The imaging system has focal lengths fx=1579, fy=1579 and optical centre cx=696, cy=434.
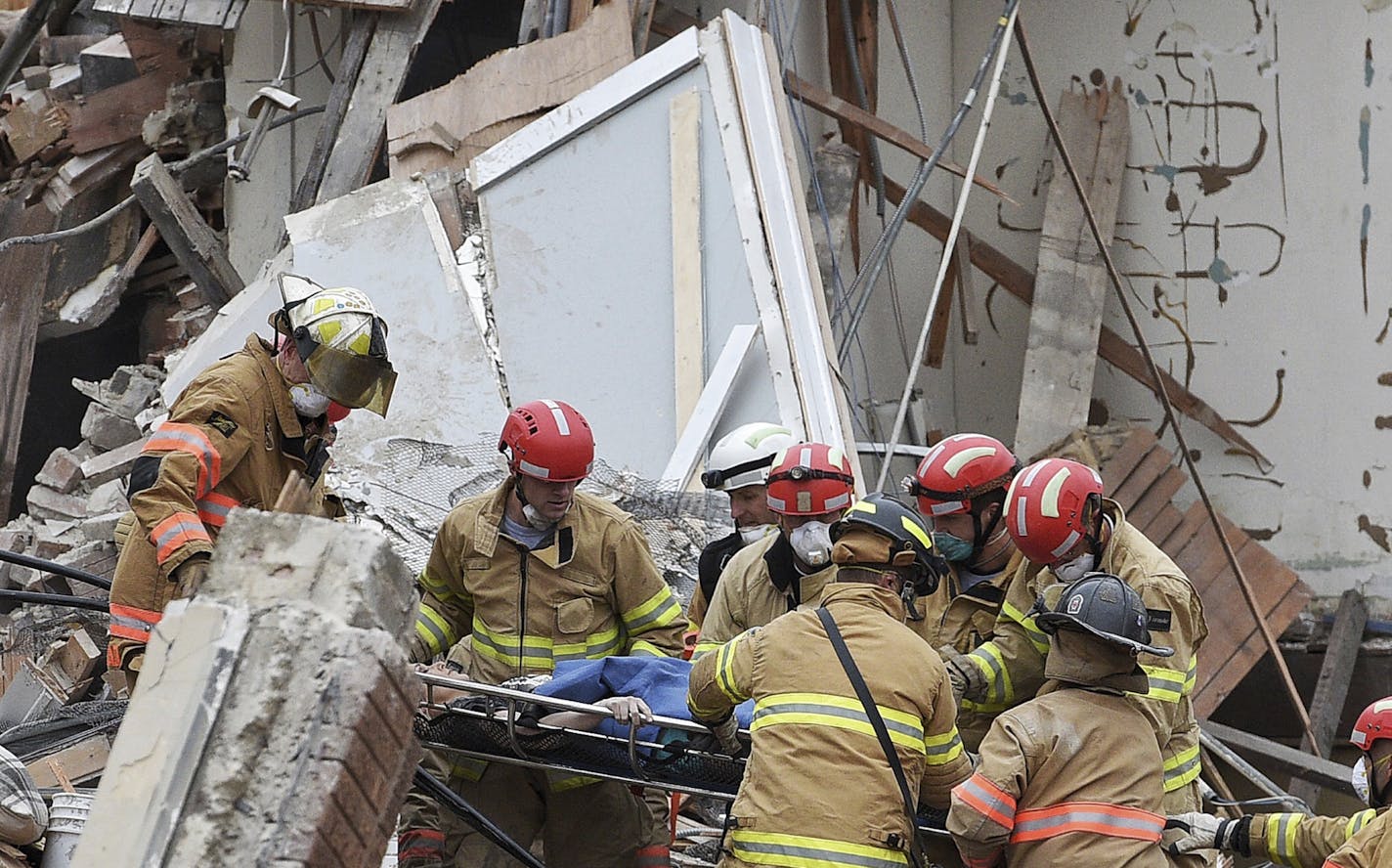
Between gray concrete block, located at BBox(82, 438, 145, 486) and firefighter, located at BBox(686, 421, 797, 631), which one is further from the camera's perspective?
gray concrete block, located at BBox(82, 438, 145, 486)

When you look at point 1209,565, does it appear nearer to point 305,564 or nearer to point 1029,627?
point 1029,627

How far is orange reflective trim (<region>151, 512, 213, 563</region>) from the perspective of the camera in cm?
445

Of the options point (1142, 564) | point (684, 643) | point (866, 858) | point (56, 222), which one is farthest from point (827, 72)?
point (866, 858)

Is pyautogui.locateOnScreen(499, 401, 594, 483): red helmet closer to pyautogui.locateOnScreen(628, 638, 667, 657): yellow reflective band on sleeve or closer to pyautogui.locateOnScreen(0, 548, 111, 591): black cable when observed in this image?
pyautogui.locateOnScreen(628, 638, 667, 657): yellow reflective band on sleeve

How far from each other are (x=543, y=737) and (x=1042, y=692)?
1370 millimetres

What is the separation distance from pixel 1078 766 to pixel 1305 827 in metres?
0.68

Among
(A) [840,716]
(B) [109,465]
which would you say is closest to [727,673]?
(A) [840,716]

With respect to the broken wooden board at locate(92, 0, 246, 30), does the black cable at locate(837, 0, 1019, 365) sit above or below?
below

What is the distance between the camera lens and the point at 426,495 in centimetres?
682

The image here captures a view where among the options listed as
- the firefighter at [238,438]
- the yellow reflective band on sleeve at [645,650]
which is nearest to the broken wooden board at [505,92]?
the firefighter at [238,438]

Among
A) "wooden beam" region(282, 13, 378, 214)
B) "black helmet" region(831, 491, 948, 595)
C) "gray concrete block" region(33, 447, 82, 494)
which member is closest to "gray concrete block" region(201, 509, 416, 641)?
"black helmet" region(831, 491, 948, 595)

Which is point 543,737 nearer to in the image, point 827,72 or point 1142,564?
point 1142,564

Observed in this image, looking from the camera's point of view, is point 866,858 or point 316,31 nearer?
point 866,858

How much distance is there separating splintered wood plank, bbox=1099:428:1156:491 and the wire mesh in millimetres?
3510
